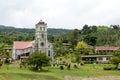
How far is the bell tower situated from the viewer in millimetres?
92562

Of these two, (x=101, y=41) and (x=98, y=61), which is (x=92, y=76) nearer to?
(x=98, y=61)

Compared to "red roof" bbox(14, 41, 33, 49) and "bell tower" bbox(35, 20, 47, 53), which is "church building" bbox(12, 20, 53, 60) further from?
"red roof" bbox(14, 41, 33, 49)

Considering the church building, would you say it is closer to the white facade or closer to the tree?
the white facade

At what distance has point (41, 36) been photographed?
93250 mm

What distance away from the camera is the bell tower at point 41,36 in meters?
92.6

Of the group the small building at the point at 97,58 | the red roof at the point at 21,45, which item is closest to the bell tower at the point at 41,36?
the red roof at the point at 21,45

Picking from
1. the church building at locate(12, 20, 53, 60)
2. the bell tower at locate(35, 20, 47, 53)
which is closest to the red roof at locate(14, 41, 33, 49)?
the church building at locate(12, 20, 53, 60)

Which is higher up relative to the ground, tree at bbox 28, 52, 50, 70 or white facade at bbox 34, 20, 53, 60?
white facade at bbox 34, 20, 53, 60

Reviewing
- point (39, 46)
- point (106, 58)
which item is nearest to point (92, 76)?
point (39, 46)

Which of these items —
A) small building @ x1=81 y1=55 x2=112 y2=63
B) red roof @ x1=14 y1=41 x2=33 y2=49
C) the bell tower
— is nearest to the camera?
the bell tower

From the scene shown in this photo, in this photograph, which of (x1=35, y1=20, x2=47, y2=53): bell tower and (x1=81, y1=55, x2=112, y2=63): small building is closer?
(x1=35, y1=20, x2=47, y2=53): bell tower

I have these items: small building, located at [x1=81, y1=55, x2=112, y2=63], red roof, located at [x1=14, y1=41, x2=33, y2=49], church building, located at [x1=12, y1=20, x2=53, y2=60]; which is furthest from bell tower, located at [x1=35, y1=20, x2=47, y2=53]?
small building, located at [x1=81, y1=55, x2=112, y2=63]

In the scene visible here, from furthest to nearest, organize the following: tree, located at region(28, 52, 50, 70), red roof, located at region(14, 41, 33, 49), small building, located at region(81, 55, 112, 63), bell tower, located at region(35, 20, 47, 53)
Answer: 1. small building, located at region(81, 55, 112, 63)
2. red roof, located at region(14, 41, 33, 49)
3. bell tower, located at region(35, 20, 47, 53)
4. tree, located at region(28, 52, 50, 70)

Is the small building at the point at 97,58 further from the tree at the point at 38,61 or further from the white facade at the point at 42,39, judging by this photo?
the tree at the point at 38,61
